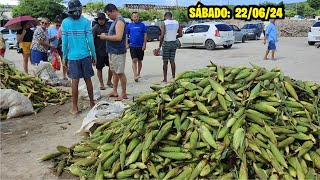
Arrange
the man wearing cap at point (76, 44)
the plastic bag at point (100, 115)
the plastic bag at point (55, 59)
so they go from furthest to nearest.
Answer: the plastic bag at point (55, 59)
the man wearing cap at point (76, 44)
the plastic bag at point (100, 115)

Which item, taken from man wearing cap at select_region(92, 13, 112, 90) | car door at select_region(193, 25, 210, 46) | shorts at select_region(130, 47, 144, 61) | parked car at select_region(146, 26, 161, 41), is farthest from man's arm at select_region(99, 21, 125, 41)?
parked car at select_region(146, 26, 161, 41)

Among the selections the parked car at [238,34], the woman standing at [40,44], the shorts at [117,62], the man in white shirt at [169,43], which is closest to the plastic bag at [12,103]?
the shorts at [117,62]

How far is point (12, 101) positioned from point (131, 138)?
3434mm

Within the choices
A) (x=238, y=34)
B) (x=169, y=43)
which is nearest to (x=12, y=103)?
(x=169, y=43)

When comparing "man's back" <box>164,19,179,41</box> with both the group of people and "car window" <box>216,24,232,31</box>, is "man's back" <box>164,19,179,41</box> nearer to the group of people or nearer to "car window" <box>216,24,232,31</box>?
the group of people

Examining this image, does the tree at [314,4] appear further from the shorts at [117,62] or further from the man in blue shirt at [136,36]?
the shorts at [117,62]

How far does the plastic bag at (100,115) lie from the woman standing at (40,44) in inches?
175

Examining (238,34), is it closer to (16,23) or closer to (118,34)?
(16,23)

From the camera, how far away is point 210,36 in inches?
860

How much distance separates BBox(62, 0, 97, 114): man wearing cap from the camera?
6457 mm

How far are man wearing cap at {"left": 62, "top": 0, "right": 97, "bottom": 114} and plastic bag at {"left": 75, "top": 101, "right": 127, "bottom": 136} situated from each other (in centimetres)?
124

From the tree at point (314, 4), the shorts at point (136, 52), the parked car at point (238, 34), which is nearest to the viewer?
the shorts at point (136, 52)

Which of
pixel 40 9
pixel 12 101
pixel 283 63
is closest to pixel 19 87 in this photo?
pixel 12 101

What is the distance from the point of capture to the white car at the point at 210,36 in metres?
21.6
